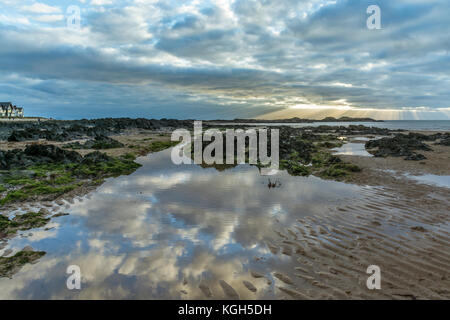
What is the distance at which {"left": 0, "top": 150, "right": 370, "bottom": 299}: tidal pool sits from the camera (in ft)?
16.2

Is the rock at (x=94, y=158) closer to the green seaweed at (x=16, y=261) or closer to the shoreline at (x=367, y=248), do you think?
the shoreline at (x=367, y=248)

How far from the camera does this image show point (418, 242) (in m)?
6.57

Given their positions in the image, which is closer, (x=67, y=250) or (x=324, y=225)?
(x=67, y=250)

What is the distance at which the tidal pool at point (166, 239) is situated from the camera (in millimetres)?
4949

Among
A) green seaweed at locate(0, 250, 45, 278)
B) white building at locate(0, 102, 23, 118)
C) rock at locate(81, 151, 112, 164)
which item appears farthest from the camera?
white building at locate(0, 102, 23, 118)

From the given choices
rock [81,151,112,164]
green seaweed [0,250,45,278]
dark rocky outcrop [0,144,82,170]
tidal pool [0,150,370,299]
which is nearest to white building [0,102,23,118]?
dark rocky outcrop [0,144,82,170]

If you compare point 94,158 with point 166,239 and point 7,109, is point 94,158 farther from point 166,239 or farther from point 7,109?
point 7,109

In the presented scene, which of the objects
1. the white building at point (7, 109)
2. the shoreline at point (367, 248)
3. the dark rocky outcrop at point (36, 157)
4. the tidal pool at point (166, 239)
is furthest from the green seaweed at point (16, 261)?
the white building at point (7, 109)

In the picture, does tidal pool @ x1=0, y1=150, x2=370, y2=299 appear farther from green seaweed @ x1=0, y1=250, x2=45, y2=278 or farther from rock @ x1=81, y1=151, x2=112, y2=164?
rock @ x1=81, y1=151, x2=112, y2=164

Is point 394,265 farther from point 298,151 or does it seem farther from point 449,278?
point 298,151

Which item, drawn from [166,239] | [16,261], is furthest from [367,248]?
[16,261]

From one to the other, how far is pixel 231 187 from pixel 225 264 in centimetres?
688
